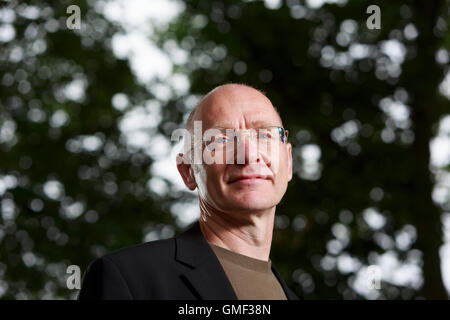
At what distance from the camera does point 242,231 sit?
1.91 m

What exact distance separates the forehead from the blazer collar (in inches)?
15.6

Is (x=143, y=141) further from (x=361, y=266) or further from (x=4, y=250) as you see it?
(x=361, y=266)

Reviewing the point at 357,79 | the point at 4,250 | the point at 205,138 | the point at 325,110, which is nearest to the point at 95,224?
the point at 4,250

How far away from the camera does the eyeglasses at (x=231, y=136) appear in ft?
6.11

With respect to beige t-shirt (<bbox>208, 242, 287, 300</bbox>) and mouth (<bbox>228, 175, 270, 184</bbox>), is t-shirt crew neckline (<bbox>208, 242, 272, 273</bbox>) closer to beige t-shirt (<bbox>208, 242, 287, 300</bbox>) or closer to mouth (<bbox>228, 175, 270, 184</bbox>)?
→ beige t-shirt (<bbox>208, 242, 287, 300</bbox>)

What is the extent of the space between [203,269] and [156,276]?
0.14 m

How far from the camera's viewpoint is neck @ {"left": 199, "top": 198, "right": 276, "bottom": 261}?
189 centimetres

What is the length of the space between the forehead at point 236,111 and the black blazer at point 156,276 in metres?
0.43

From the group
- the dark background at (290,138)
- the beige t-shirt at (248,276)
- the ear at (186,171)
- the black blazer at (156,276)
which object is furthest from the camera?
the dark background at (290,138)

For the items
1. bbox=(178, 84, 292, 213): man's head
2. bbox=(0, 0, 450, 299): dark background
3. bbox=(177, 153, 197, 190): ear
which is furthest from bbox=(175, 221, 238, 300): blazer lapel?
bbox=(0, 0, 450, 299): dark background

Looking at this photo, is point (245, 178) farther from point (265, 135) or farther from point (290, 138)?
point (290, 138)

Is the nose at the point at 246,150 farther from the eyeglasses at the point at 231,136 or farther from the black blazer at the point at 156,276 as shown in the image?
the black blazer at the point at 156,276

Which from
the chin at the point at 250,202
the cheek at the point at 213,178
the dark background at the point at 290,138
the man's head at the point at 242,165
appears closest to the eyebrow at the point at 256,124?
the man's head at the point at 242,165
